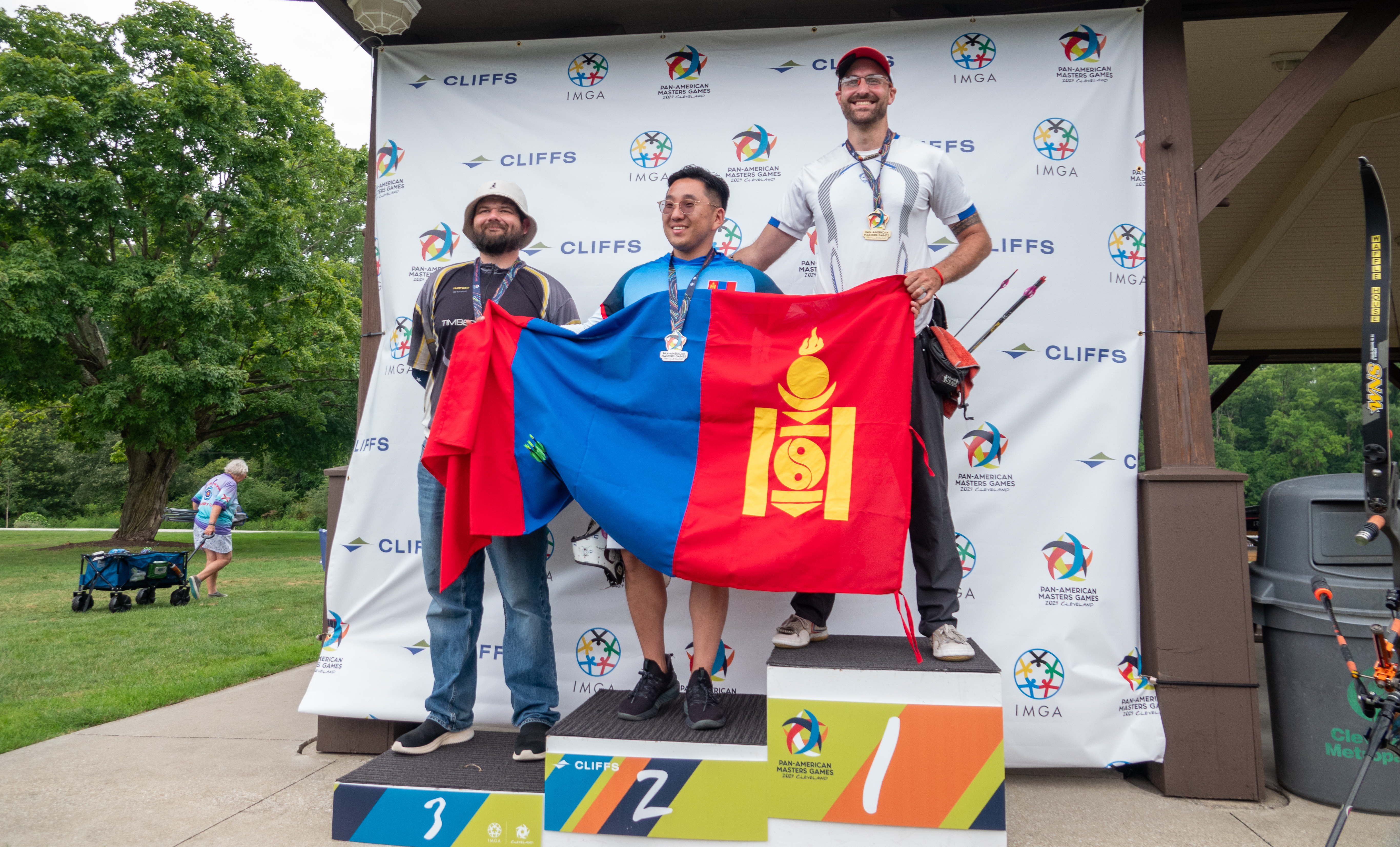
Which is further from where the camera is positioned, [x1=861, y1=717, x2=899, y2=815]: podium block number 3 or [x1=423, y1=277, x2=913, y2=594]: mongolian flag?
[x1=423, y1=277, x2=913, y2=594]: mongolian flag

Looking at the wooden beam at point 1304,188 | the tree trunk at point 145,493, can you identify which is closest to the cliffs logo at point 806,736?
the wooden beam at point 1304,188

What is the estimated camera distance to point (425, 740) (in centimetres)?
267

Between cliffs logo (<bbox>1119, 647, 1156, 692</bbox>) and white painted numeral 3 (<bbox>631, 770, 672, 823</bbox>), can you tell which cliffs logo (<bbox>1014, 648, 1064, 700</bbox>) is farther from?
white painted numeral 3 (<bbox>631, 770, 672, 823</bbox>)

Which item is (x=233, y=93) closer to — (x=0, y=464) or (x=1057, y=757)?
(x=1057, y=757)

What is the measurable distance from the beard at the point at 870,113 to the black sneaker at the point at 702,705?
2017 millimetres

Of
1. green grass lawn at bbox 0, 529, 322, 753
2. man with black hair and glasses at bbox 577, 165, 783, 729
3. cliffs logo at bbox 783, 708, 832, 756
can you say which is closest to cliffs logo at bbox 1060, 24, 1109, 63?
man with black hair and glasses at bbox 577, 165, 783, 729

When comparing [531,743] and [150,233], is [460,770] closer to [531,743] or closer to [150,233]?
[531,743]

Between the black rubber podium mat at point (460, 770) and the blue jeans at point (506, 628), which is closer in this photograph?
the black rubber podium mat at point (460, 770)

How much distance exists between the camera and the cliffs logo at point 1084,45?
3.24 m

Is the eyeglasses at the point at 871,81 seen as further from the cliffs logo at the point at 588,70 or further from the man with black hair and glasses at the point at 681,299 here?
the cliffs logo at the point at 588,70

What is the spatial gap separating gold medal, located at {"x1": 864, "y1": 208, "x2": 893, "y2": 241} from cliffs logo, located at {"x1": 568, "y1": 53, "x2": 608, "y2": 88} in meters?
1.58

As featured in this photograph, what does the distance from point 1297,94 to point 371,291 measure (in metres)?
4.06

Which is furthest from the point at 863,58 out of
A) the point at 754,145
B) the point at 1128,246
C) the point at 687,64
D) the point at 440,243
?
the point at 440,243

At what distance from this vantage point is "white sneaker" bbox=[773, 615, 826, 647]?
256cm
